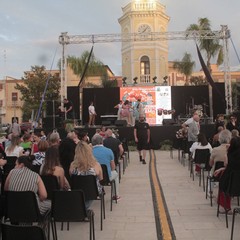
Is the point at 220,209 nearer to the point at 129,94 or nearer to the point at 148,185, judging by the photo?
the point at 148,185

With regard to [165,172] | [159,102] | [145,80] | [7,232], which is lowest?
[165,172]

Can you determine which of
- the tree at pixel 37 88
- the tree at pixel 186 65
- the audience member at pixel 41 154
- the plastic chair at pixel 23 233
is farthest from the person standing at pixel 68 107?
the tree at pixel 186 65

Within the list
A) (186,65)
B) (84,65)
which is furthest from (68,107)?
(186,65)

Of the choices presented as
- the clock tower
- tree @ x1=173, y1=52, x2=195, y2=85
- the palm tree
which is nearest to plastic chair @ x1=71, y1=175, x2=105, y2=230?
the palm tree

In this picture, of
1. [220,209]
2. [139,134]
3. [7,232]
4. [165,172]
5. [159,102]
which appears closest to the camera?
[7,232]

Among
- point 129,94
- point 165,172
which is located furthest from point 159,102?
point 165,172

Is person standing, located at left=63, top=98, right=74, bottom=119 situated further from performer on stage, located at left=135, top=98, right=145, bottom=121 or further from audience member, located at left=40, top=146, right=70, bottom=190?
audience member, located at left=40, top=146, right=70, bottom=190

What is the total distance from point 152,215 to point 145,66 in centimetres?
3739

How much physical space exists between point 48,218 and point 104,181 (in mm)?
2194

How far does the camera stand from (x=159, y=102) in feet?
83.0

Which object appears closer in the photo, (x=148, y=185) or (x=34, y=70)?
(x=148, y=185)

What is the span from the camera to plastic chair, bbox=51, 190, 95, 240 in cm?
475

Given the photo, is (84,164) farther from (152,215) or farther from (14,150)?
(14,150)

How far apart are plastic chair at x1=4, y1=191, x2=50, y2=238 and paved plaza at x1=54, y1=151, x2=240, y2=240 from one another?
2.61ft
